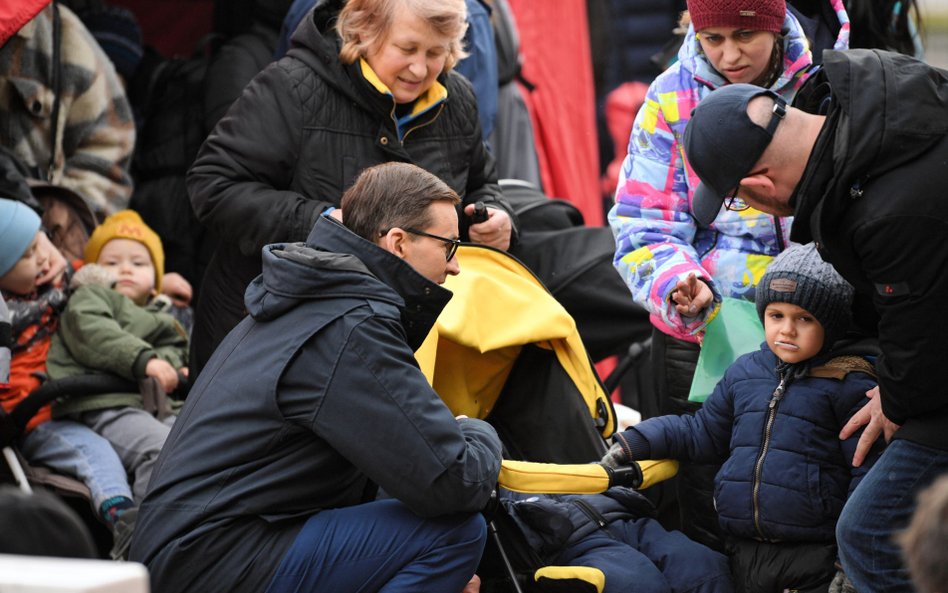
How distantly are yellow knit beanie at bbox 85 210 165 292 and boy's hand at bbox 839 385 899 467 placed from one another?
2838 millimetres

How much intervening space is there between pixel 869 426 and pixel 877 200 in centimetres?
65

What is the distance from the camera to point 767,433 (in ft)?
11.6

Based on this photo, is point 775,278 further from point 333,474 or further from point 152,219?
point 152,219

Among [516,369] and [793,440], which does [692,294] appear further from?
[516,369]

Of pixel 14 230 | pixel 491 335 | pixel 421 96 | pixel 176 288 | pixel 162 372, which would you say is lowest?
pixel 176 288

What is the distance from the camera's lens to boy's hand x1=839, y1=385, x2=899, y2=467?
3254 millimetres

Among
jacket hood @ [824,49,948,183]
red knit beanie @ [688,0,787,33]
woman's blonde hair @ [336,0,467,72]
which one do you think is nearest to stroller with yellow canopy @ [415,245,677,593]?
woman's blonde hair @ [336,0,467,72]

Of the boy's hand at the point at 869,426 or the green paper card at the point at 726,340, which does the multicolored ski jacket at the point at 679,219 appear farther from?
the boy's hand at the point at 869,426

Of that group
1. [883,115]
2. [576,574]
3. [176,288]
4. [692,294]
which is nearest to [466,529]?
[576,574]

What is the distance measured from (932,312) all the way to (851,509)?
52 centimetres

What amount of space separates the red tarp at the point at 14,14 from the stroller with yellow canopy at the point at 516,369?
161cm

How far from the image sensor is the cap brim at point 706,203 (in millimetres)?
3229

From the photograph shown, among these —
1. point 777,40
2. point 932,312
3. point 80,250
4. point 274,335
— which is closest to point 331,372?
point 274,335

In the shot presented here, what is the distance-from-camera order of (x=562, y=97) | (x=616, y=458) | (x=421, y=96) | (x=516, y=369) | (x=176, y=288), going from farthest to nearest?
(x=562, y=97)
(x=176, y=288)
(x=421, y=96)
(x=516, y=369)
(x=616, y=458)
